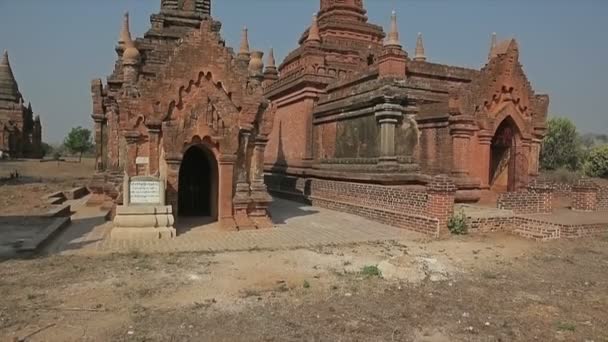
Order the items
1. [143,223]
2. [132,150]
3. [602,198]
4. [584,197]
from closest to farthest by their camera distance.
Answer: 1. [143,223]
2. [132,150]
3. [584,197]
4. [602,198]

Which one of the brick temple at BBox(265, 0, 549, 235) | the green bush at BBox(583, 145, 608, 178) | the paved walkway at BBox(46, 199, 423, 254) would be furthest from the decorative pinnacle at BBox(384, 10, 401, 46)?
the green bush at BBox(583, 145, 608, 178)

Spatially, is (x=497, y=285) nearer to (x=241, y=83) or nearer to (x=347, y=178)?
(x=241, y=83)

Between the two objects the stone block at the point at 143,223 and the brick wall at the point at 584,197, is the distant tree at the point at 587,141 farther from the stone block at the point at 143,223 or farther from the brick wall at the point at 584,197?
the stone block at the point at 143,223

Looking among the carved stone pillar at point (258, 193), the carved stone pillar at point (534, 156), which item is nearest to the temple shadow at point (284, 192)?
the carved stone pillar at point (258, 193)

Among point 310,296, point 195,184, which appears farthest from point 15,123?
point 310,296

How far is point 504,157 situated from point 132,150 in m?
11.4

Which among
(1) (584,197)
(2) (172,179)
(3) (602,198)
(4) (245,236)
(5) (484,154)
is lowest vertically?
(4) (245,236)

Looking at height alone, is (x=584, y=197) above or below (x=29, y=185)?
above

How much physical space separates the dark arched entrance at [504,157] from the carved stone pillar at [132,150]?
10.7 metres

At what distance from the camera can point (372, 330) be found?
4922 mm

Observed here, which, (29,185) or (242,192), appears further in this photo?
(29,185)

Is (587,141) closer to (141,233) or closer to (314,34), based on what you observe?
(314,34)

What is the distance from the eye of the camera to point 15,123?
1629 inches

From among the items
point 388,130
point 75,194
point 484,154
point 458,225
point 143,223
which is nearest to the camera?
point 143,223
